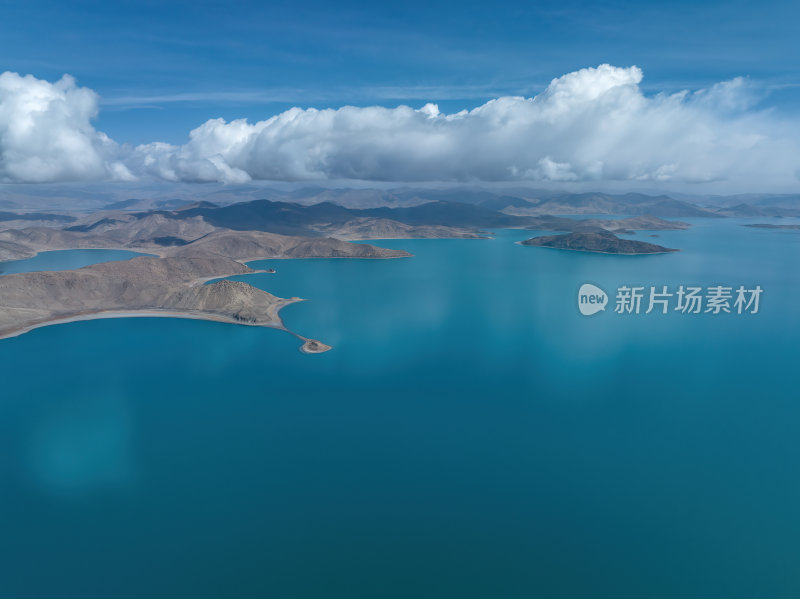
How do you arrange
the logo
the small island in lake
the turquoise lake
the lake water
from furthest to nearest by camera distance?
the small island in lake < the lake water < the logo < the turquoise lake

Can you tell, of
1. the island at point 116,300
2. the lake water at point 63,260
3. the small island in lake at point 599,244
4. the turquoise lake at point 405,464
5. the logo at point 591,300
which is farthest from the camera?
the small island in lake at point 599,244

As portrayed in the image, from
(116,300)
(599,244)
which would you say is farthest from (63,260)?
(599,244)

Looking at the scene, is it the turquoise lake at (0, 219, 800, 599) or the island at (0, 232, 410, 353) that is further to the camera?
the island at (0, 232, 410, 353)

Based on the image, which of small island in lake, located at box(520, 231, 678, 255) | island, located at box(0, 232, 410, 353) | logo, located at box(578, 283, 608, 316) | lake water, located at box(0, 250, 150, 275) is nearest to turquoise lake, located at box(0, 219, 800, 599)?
island, located at box(0, 232, 410, 353)

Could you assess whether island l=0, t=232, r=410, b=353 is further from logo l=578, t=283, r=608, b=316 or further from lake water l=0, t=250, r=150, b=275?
logo l=578, t=283, r=608, b=316

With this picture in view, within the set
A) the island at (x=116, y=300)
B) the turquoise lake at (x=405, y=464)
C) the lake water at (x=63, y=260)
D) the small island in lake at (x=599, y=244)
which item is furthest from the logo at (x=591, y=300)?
the lake water at (x=63, y=260)

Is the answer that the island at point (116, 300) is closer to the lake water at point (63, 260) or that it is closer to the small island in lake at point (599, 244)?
the lake water at point (63, 260)

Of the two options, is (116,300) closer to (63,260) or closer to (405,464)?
(405,464)
